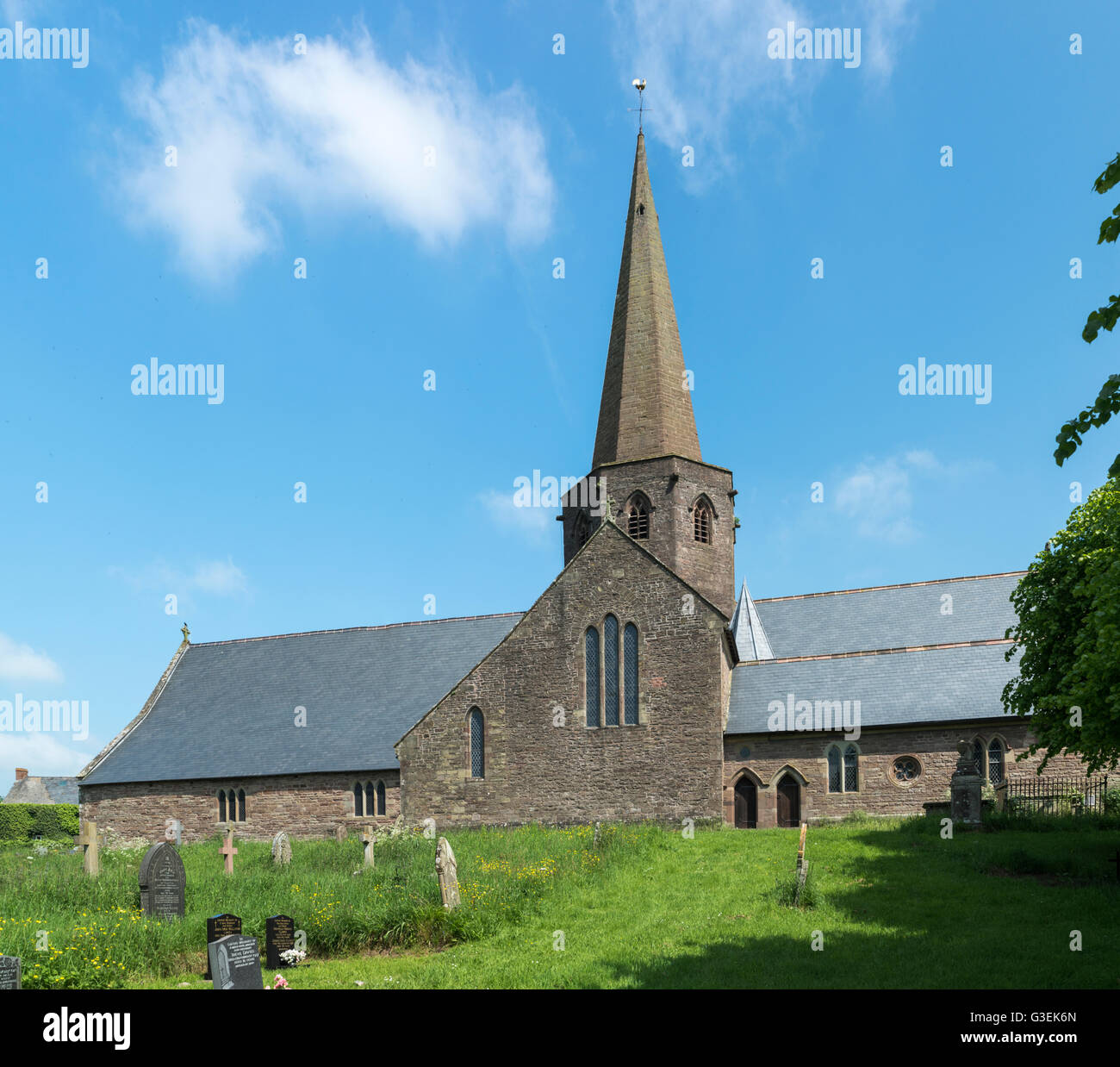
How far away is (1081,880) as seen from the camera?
1784cm

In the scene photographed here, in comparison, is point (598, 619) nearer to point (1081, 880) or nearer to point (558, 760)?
point (558, 760)

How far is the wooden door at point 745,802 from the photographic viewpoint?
29.2m

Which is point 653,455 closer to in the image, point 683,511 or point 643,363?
point 683,511

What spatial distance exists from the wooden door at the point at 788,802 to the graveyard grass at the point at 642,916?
5.83 metres

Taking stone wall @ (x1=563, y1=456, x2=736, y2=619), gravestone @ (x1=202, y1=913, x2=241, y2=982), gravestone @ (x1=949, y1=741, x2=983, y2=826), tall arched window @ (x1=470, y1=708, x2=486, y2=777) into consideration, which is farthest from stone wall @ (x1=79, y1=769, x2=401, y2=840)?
gravestone @ (x1=202, y1=913, x2=241, y2=982)

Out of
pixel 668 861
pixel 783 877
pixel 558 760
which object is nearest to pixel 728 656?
pixel 558 760

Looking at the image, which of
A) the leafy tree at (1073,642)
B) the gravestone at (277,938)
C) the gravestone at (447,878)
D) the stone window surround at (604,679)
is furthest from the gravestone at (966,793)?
the gravestone at (277,938)

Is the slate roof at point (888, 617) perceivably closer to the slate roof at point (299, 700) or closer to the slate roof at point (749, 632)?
the slate roof at point (749, 632)

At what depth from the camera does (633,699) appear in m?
29.8

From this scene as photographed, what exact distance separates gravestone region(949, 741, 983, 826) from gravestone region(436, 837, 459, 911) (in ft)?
42.0

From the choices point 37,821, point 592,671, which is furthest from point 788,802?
point 37,821
